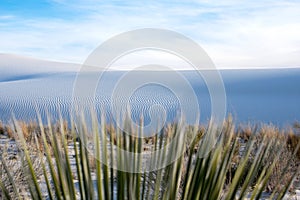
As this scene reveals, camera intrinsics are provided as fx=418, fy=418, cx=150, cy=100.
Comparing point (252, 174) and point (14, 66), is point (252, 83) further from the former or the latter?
point (252, 174)

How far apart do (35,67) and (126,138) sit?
200ft

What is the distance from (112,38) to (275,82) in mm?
45888

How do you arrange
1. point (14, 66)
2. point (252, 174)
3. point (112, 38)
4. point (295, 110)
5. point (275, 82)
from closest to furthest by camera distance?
point (112, 38)
point (252, 174)
point (295, 110)
point (275, 82)
point (14, 66)

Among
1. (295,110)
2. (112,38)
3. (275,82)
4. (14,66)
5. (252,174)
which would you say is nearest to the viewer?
(112,38)

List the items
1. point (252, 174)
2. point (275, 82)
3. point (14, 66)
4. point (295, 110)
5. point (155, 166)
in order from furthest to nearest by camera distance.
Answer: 1. point (14, 66)
2. point (275, 82)
3. point (295, 110)
4. point (155, 166)
5. point (252, 174)

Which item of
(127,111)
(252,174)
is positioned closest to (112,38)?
(127,111)

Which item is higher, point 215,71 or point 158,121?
point 215,71

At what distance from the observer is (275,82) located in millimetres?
45219

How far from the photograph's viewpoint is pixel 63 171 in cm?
148

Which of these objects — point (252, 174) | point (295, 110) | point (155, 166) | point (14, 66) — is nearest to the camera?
point (252, 174)

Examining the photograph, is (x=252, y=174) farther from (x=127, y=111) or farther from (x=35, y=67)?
(x=35, y=67)

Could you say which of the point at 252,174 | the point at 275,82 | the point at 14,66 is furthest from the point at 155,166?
the point at 14,66

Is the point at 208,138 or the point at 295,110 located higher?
the point at 208,138

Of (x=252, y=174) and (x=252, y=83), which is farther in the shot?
(x=252, y=83)
